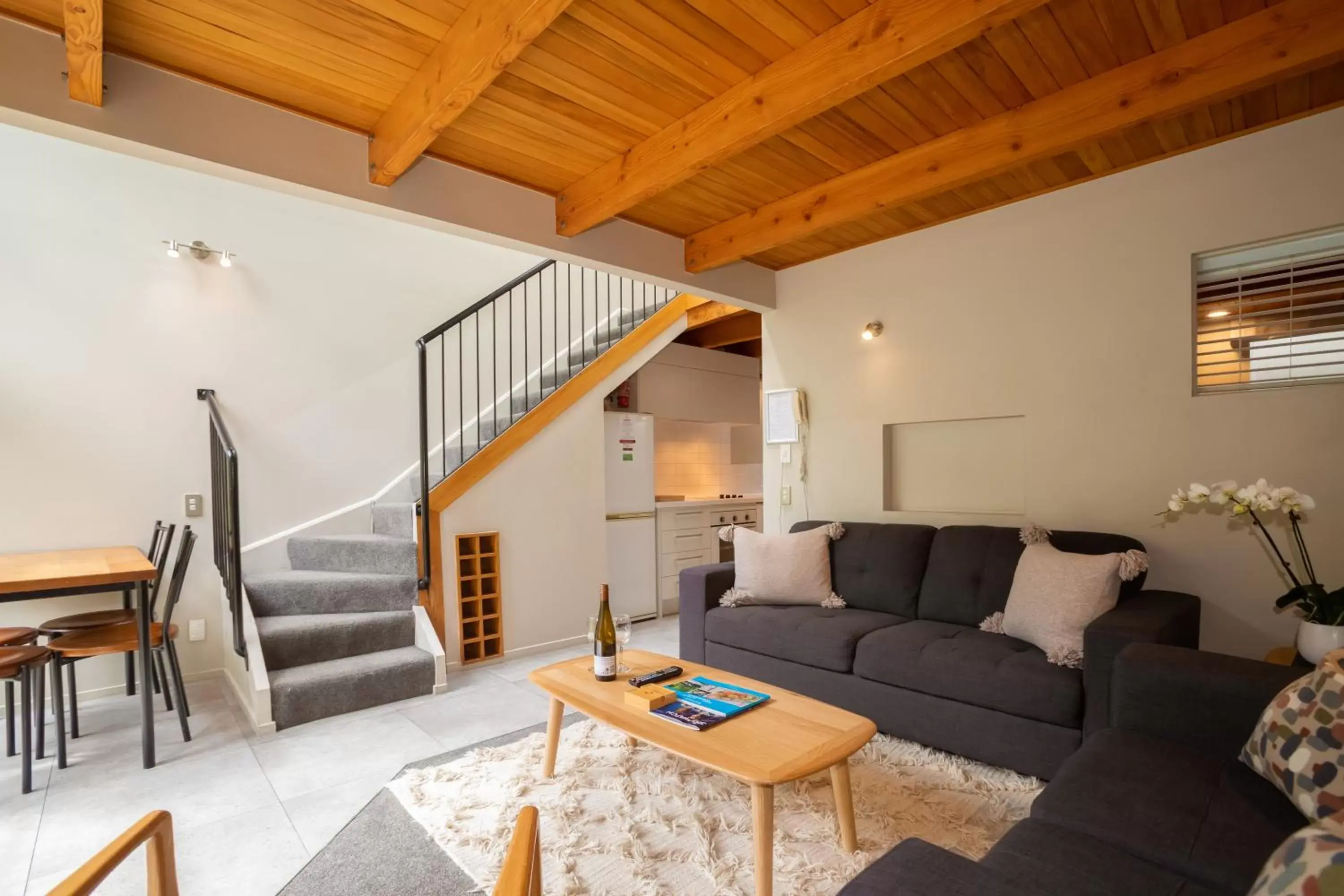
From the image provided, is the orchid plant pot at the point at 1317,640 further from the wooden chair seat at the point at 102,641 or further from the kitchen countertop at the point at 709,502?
the wooden chair seat at the point at 102,641

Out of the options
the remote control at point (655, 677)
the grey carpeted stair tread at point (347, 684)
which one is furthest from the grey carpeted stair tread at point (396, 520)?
the remote control at point (655, 677)

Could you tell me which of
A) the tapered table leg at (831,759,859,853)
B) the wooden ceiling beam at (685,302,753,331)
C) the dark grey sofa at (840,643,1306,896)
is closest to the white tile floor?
the tapered table leg at (831,759,859,853)

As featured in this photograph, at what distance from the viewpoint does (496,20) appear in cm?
188

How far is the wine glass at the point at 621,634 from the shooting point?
2533 mm

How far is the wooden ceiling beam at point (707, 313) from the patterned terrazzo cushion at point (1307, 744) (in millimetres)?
3663

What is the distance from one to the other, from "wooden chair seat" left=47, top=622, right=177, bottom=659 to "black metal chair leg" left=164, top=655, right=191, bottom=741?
14cm

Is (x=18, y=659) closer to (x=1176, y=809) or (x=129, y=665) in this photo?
(x=129, y=665)

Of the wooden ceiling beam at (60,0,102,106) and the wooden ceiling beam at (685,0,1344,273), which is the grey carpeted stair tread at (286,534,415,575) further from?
the wooden ceiling beam at (685,0,1344,273)

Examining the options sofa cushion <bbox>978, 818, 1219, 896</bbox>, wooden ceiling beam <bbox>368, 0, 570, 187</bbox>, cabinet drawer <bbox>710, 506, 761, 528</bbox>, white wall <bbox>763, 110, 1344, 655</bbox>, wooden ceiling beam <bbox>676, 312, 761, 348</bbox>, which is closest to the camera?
sofa cushion <bbox>978, 818, 1219, 896</bbox>

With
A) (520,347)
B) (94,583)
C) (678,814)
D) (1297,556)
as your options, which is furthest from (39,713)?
(1297,556)

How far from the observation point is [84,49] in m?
1.88

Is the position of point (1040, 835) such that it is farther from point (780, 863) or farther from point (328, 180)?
point (328, 180)

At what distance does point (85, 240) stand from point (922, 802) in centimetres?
500

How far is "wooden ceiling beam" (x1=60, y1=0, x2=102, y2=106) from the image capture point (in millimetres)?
1739
